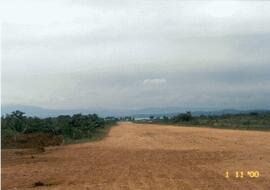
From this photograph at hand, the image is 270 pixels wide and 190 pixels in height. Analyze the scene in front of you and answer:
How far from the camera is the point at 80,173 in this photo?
55.3ft

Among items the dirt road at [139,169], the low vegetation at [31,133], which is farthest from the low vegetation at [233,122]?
the dirt road at [139,169]

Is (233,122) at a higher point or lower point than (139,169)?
higher

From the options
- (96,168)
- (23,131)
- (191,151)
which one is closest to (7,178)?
(96,168)

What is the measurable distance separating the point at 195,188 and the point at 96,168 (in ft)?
19.2

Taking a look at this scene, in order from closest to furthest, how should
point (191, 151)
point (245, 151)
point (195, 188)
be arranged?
1. point (195, 188)
2. point (245, 151)
3. point (191, 151)

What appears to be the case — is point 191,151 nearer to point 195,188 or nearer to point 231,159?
point 231,159

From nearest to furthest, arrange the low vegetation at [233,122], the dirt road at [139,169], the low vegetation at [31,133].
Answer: the dirt road at [139,169], the low vegetation at [31,133], the low vegetation at [233,122]
